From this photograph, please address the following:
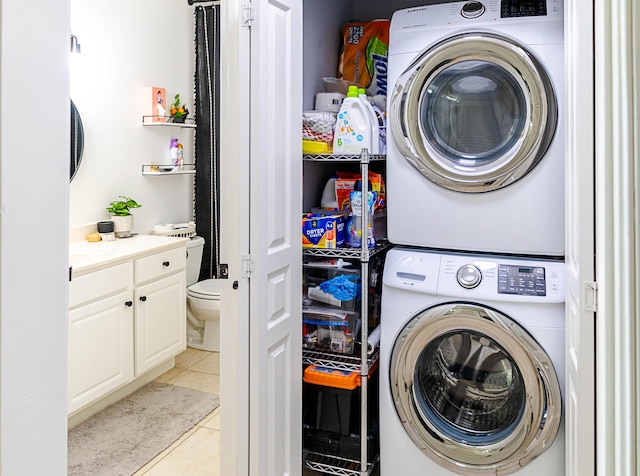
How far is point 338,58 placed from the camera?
2844 millimetres

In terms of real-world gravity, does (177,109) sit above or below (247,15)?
above

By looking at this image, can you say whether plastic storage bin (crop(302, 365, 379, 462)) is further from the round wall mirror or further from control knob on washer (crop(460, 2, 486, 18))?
the round wall mirror

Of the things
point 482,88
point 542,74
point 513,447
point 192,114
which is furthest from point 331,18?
point 513,447

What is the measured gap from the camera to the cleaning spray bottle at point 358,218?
7.18 feet

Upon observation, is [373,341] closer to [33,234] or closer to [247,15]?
[247,15]

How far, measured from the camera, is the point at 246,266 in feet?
5.87

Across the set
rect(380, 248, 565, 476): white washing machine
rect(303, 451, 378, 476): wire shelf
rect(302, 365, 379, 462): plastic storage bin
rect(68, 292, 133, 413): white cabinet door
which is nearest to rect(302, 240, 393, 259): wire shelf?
rect(380, 248, 565, 476): white washing machine

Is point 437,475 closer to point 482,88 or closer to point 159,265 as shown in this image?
point 482,88

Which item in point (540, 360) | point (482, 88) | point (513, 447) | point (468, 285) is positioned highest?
point (482, 88)

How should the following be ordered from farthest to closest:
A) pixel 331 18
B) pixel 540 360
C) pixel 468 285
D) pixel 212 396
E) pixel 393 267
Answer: pixel 212 396
pixel 331 18
pixel 393 267
pixel 468 285
pixel 540 360

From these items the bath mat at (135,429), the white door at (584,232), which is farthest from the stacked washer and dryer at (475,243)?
the bath mat at (135,429)

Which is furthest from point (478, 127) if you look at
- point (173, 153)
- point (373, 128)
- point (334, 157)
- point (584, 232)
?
point (173, 153)

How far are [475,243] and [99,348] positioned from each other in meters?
1.92

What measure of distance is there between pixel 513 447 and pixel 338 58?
197 cm
